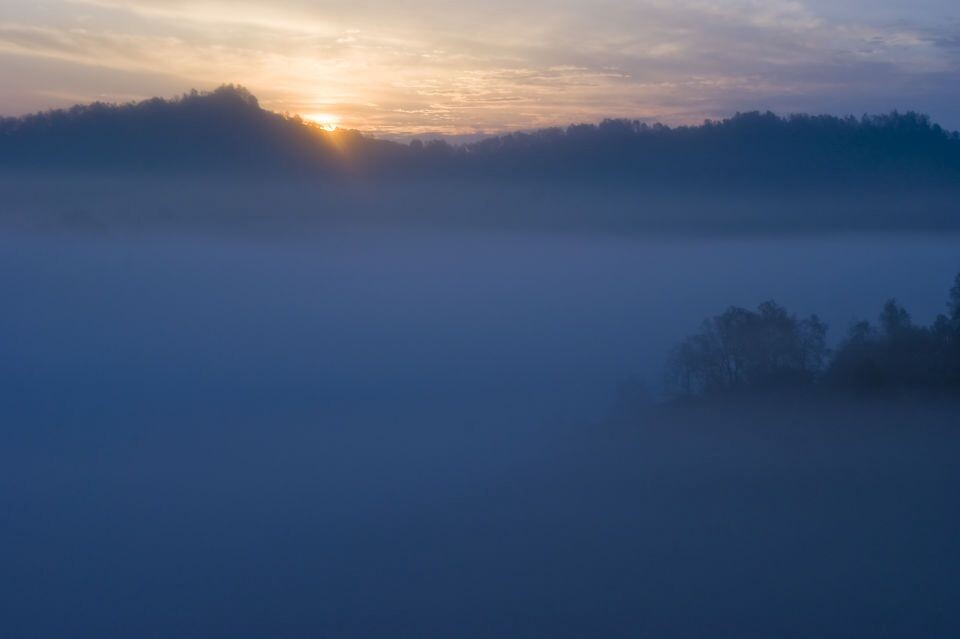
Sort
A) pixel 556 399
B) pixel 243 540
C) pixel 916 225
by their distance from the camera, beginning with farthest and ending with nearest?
pixel 916 225
pixel 556 399
pixel 243 540

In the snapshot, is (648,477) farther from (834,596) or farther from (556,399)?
(556,399)

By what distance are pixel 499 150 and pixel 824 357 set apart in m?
15.1

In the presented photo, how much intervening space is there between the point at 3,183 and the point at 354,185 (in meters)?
9.31

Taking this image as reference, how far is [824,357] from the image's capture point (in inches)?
385

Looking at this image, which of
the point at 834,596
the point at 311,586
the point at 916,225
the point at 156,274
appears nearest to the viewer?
the point at 834,596

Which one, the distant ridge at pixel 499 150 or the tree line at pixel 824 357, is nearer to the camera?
the tree line at pixel 824 357

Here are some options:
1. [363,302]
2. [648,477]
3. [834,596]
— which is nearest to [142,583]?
[648,477]

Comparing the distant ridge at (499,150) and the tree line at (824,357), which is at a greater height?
the distant ridge at (499,150)

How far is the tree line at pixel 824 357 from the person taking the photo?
9.11m

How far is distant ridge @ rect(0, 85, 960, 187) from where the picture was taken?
20.8 m

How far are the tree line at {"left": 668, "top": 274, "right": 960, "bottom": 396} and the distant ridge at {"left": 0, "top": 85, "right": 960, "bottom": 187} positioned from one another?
11361 millimetres

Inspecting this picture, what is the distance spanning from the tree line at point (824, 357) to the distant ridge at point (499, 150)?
11361mm

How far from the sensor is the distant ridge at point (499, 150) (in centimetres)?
2078

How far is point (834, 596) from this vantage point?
6504 millimetres
